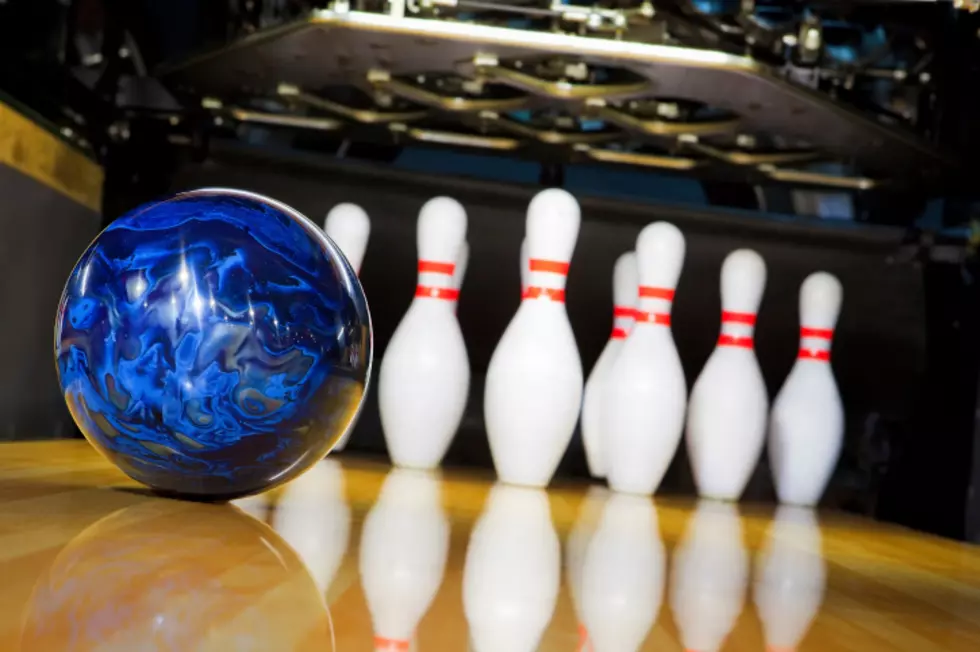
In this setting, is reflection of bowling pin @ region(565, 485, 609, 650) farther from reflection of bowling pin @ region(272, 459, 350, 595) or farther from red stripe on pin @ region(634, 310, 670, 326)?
red stripe on pin @ region(634, 310, 670, 326)

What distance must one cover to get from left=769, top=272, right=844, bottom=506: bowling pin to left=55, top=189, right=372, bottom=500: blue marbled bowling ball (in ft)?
5.31

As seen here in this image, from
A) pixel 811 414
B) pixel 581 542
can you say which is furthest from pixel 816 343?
pixel 581 542

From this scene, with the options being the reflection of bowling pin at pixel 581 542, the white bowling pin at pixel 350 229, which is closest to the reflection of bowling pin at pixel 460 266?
the white bowling pin at pixel 350 229

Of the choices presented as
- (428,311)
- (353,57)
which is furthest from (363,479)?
(353,57)

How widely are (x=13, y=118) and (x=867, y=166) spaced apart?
6.09 ft

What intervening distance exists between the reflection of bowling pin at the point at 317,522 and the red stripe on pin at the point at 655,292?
34.5 inches

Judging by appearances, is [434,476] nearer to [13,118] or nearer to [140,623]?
[13,118]

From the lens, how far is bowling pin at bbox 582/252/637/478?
282 cm

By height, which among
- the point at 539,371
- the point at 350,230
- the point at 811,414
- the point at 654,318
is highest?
the point at 350,230

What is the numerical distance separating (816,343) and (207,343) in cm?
186

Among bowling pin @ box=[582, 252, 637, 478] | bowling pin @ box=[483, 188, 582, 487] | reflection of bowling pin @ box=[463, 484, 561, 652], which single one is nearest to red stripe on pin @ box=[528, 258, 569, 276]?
bowling pin @ box=[483, 188, 582, 487]

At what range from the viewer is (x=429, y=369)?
8.47ft

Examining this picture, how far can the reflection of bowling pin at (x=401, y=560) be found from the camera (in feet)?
2.91

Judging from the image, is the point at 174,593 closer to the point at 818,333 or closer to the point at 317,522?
the point at 317,522
